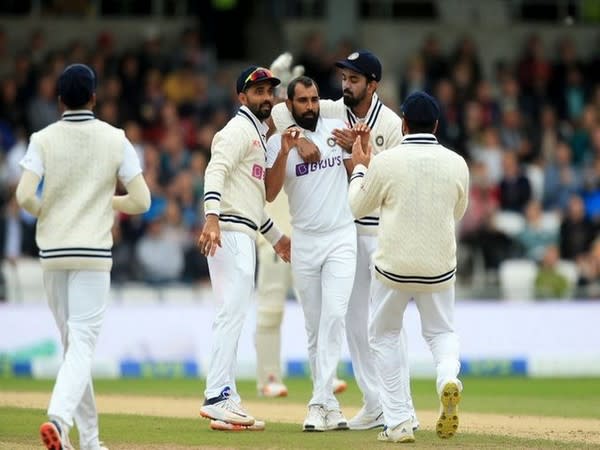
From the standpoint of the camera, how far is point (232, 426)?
35.0ft

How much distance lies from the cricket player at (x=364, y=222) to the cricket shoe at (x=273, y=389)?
3.09 meters

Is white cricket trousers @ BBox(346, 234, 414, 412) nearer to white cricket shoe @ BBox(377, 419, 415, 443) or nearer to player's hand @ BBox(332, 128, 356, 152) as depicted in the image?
player's hand @ BBox(332, 128, 356, 152)

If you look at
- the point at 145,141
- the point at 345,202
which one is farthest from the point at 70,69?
the point at 145,141

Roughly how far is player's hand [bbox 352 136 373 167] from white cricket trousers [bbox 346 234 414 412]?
818 millimetres

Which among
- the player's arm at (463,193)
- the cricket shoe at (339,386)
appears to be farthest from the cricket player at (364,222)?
the cricket shoe at (339,386)

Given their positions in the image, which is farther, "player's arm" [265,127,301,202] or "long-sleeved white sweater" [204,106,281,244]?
"player's arm" [265,127,301,202]

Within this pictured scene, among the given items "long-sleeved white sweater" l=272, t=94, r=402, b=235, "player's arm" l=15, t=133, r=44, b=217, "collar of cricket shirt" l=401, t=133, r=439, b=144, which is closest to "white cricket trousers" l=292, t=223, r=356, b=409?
"long-sleeved white sweater" l=272, t=94, r=402, b=235

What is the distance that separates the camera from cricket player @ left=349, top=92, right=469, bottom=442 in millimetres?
9844

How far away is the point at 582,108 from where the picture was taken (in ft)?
80.2

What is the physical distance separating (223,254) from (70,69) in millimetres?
2117

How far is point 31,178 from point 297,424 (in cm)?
335

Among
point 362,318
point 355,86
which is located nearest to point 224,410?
point 362,318

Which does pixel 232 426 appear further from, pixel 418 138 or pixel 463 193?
pixel 418 138

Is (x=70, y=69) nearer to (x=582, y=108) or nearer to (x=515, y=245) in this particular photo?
(x=515, y=245)
